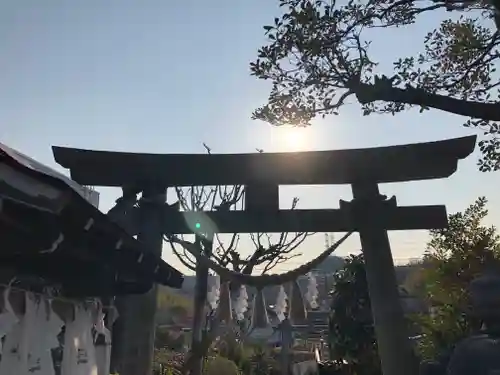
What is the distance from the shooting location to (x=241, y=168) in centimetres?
597

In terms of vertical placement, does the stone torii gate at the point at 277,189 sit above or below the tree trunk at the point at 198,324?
above

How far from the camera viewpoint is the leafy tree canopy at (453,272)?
33.0ft

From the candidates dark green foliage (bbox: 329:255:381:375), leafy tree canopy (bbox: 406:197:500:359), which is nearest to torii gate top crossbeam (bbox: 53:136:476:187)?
leafy tree canopy (bbox: 406:197:500:359)

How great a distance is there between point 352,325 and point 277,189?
754 centimetres

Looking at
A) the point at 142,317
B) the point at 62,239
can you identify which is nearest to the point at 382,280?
the point at 142,317

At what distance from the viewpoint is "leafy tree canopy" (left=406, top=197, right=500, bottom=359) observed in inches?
396

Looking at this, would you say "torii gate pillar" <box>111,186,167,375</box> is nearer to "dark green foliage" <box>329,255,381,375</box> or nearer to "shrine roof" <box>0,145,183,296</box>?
"shrine roof" <box>0,145,183,296</box>

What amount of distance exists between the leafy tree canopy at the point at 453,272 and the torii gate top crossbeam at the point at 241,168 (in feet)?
14.7

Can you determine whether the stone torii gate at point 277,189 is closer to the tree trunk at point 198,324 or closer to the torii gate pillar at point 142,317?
the torii gate pillar at point 142,317

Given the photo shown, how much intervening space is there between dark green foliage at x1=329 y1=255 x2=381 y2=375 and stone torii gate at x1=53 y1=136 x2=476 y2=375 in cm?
703

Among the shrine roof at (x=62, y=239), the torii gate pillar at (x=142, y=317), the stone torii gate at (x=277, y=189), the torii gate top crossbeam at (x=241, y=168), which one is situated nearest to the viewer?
the shrine roof at (x=62, y=239)

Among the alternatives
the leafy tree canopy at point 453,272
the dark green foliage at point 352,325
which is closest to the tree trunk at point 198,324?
the dark green foliage at point 352,325

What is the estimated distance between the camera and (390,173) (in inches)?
232

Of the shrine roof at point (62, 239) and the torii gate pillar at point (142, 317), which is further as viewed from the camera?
the torii gate pillar at point (142, 317)
